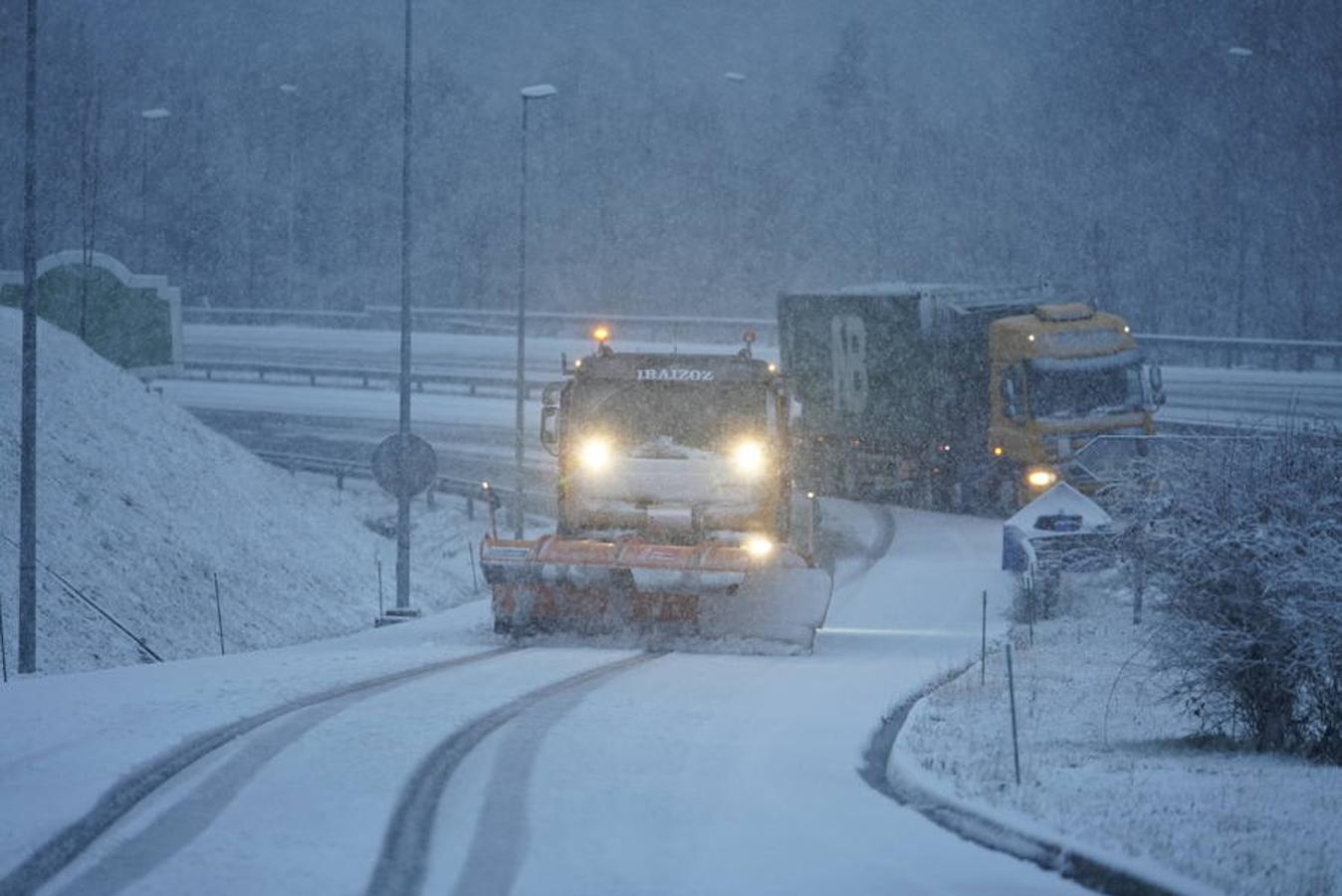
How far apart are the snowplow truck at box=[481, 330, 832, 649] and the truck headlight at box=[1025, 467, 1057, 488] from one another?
36.3 feet

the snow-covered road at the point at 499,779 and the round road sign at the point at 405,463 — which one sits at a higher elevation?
the round road sign at the point at 405,463

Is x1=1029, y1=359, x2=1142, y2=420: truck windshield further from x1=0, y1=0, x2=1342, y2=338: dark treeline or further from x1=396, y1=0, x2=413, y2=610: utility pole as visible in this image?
x1=0, y1=0, x2=1342, y2=338: dark treeline

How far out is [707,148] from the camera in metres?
87.1

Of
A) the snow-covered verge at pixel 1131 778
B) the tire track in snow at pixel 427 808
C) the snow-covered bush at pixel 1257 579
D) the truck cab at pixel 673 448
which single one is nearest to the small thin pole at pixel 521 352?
the truck cab at pixel 673 448

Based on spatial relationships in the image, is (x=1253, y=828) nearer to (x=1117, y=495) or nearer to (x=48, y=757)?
(x=1117, y=495)

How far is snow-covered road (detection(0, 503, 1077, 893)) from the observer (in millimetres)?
8680

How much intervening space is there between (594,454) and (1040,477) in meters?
12.4

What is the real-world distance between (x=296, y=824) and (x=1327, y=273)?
181 feet

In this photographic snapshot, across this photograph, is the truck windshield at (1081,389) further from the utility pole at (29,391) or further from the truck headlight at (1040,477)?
the utility pole at (29,391)

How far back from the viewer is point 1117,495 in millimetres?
14430

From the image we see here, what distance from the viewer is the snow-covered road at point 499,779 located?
342 inches

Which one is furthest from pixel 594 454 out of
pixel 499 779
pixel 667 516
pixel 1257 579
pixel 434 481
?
pixel 434 481

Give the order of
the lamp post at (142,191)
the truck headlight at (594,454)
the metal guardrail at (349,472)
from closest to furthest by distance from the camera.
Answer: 1. the truck headlight at (594,454)
2. the metal guardrail at (349,472)
3. the lamp post at (142,191)

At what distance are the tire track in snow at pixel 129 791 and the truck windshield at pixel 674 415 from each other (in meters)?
4.96
